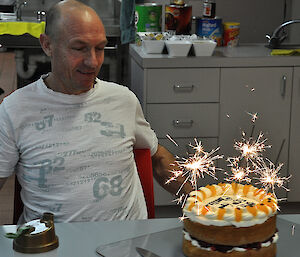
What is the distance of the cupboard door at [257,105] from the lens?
3.42 meters

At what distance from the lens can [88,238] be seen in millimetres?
1532

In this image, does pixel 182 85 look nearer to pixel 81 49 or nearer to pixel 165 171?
pixel 165 171

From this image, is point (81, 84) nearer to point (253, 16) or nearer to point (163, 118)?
point (163, 118)

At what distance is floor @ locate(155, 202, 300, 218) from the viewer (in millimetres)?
3617

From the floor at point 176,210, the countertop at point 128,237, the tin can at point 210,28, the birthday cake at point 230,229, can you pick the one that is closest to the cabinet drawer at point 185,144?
the floor at point 176,210

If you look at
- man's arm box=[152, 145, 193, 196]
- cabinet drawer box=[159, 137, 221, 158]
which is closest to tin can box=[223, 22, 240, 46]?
cabinet drawer box=[159, 137, 221, 158]

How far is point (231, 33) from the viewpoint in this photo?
3.74 meters

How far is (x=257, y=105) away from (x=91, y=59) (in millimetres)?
Answer: 1790

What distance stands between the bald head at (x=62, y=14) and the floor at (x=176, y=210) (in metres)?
1.88

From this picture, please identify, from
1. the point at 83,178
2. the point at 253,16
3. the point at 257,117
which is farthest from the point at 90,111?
the point at 253,16

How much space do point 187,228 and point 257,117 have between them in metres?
2.11

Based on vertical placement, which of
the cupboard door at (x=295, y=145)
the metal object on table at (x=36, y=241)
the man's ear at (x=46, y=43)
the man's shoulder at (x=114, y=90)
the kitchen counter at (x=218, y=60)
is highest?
the man's ear at (x=46, y=43)

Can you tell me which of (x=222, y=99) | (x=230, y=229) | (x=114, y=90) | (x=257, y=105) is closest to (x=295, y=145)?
(x=257, y=105)

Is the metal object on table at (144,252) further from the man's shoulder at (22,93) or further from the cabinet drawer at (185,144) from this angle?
the cabinet drawer at (185,144)
